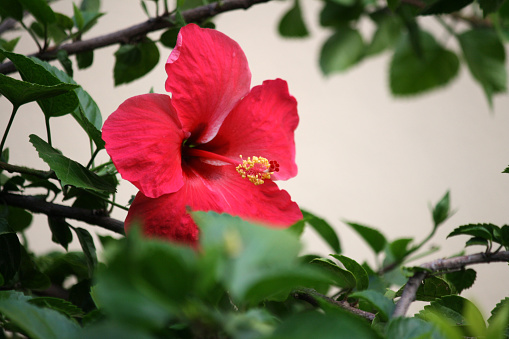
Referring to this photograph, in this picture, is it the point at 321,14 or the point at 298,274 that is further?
the point at 321,14

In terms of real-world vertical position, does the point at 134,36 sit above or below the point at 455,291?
above

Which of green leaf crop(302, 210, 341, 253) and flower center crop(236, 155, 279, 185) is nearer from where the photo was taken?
flower center crop(236, 155, 279, 185)

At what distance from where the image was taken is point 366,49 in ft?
3.72

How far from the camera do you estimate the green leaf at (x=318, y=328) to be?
19 centimetres

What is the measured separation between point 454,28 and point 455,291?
2.53ft

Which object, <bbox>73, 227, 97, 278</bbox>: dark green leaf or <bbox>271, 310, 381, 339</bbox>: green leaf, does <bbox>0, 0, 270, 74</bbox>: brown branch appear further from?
<bbox>271, 310, 381, 339</bbox>: green leaf

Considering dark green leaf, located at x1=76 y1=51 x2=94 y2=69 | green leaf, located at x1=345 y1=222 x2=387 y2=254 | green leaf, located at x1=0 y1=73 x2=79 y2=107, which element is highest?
dark green leaf, located at x1=76 y1=51 x2=94 y2=69

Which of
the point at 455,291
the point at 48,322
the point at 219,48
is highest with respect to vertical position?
the point at 219,48

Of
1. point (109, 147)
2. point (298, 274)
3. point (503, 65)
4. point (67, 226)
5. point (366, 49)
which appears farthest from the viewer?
point (366, 49)

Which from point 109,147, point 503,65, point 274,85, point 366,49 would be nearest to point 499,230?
point 274,85

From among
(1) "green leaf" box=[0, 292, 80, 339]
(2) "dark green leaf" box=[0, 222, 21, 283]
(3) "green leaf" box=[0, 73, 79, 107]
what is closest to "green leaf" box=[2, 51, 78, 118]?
(3) "green leaf" box=[0, 73, 79, 107]

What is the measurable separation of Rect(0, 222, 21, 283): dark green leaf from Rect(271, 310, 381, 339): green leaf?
1.11 feet

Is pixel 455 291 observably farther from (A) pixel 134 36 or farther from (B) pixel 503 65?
(B) pixel 503 65

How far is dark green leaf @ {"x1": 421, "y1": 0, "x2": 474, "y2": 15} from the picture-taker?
0.53 metres
